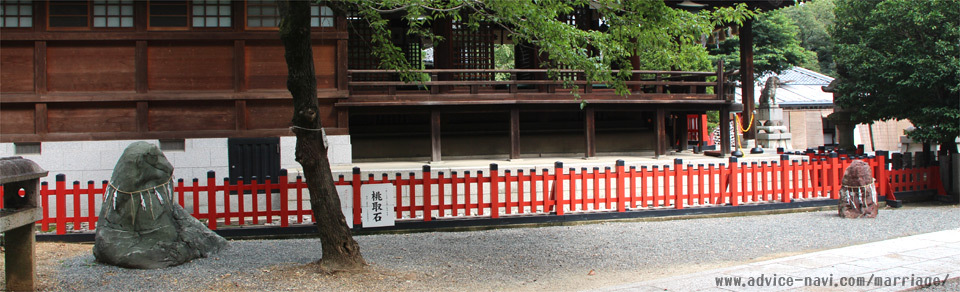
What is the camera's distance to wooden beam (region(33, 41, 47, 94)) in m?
12.1

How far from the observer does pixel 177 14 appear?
12531 mm

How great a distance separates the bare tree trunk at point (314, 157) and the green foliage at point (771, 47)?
97.5ft

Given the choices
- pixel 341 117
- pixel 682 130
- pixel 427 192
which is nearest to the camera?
pixel 427 192

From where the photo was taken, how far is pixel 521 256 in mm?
7973

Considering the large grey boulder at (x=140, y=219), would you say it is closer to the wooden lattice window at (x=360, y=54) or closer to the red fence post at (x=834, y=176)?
the wooden lattice window at (x=360, y=54)

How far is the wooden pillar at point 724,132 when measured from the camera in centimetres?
1623

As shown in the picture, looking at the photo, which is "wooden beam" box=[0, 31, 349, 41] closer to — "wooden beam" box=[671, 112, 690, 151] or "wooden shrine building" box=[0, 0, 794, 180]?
"wooden shrine building" box=[0, 0, 794, 180]

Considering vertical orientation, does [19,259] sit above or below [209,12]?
below

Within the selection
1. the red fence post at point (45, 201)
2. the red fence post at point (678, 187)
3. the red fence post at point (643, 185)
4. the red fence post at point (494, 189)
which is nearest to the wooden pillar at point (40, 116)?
the red fence post at point (45, 201)

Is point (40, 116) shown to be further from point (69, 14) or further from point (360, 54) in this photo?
point (360, 54)

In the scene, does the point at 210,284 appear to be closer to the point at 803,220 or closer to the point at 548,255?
the point at 548,255

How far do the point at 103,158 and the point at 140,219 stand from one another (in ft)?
21.2

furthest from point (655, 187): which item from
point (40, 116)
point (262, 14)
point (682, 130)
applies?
point (40, 116)

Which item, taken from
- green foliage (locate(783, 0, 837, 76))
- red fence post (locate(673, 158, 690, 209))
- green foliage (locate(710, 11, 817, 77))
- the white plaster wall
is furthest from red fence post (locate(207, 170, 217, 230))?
green foliage (locate(783, 0, 837, 76))
